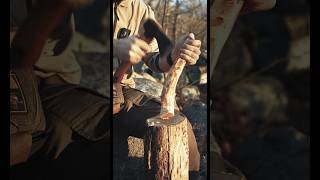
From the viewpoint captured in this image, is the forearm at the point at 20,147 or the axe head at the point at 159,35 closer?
the forearm at the point at 20,147

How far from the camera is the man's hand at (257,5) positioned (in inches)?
287

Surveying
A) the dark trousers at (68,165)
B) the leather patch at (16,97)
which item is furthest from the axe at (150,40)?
the leather patch at (16,97)

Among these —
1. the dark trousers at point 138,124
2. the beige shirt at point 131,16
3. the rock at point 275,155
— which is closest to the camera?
the rock at point 275,155

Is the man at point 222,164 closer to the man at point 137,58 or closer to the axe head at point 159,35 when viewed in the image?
the man at point 137,58

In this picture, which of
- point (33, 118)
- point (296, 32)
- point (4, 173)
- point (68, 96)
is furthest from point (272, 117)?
point (4, 173)

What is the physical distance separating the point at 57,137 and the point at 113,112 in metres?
1.04

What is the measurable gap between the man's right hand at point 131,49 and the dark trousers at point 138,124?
810mm

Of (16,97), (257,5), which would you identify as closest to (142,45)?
(257,5)

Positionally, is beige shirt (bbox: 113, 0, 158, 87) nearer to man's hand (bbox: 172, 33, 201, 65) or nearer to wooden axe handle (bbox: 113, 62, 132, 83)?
wooden axe handle (bbox: 113, 62, 132, 83)

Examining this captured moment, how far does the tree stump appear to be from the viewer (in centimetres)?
725

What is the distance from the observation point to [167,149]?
723 centimetres

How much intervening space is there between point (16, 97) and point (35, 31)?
1.18 metres

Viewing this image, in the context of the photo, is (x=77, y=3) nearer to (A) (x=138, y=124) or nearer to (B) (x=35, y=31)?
A: (B) (x=35, y=31)

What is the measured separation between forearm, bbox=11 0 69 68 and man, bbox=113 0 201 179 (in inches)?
40.4
